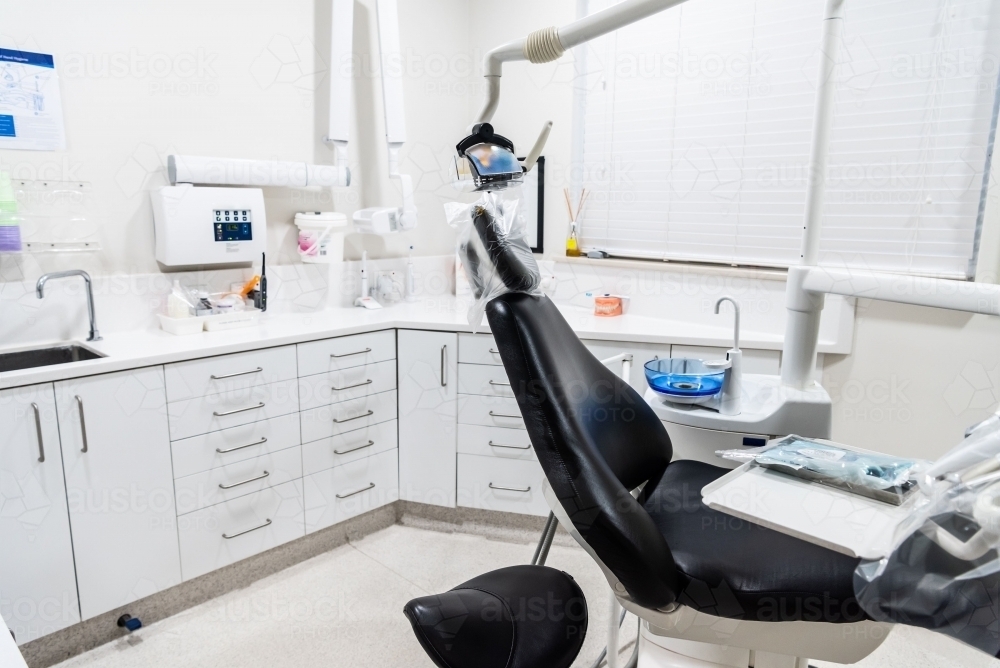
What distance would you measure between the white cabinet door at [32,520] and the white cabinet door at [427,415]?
46.6 inches

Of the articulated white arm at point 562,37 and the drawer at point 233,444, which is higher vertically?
the articulated white arm at point 562,37

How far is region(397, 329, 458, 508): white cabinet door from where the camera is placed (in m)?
2.49

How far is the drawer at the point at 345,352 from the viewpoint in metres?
2.25

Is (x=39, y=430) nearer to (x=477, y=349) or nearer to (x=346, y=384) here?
(x=346, y=384)

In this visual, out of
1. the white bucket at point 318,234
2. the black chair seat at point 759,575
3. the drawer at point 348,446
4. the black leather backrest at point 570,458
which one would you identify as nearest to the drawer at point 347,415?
the drawer at point 348,446

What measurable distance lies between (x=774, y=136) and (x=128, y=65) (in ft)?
7.69

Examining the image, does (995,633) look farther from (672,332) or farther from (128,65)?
(128,65)

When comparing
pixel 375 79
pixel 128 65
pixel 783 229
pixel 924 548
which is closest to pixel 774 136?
pixel 783 229

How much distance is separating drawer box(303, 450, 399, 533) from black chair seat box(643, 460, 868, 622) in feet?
5.09

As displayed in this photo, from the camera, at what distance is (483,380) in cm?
247

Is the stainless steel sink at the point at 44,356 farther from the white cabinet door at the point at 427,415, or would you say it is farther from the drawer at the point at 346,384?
the white cabinet door at the point at 427,415

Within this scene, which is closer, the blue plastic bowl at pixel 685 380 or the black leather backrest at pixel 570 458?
the black leather backrest at pixel 570 458

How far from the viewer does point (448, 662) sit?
0.90 m

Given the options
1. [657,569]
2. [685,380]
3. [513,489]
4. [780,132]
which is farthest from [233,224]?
[780,132]
